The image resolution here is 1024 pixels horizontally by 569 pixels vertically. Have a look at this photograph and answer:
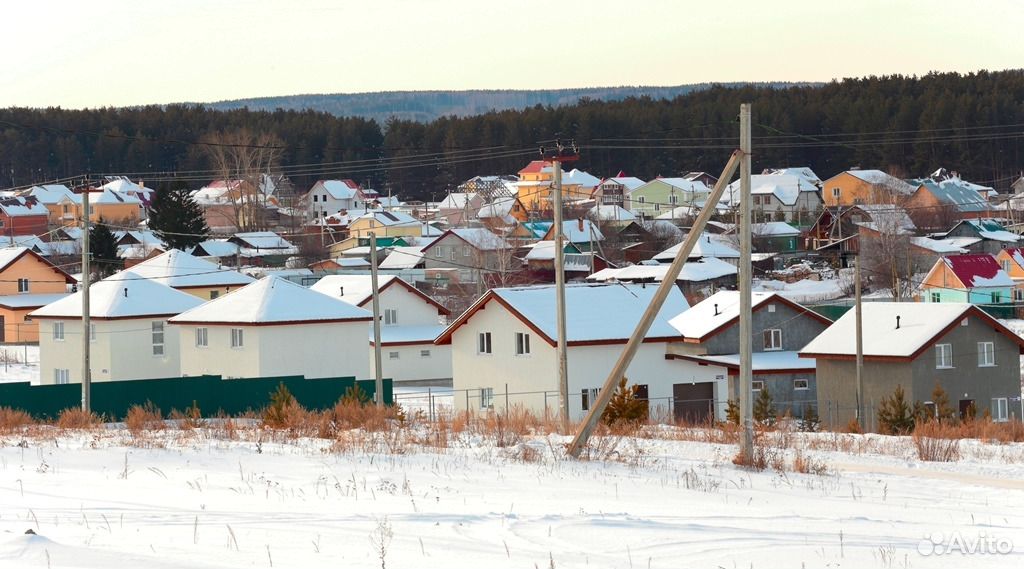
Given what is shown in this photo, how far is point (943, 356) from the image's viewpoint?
4088 centimetres

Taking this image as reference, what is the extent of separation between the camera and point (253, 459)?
14.7 meters

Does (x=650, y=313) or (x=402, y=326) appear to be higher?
(x=650, y=313)

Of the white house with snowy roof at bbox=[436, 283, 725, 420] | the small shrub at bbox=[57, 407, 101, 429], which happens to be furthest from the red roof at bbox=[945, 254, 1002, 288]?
the small shrub at bbox=[57, 407, 101, 429]

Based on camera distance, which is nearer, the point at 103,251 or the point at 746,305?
the point at 746,305

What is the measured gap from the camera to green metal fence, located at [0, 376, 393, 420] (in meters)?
34.8

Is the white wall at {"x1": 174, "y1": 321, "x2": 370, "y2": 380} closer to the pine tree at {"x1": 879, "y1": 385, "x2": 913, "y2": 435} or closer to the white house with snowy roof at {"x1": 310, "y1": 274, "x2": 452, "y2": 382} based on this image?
the white house with snowy roof at {"x1": 310, "y1": 274, "x2": 452, "y2": 382}

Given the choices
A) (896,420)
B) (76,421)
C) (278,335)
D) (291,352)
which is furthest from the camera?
(291,352)

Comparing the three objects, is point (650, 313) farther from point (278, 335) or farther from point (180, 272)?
point (180, 272)

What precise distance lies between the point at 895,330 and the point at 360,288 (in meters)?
22.9

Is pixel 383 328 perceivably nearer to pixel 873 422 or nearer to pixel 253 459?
pixel 873 422

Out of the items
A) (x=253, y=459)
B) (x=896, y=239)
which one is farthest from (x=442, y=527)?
(x=896, y=239)

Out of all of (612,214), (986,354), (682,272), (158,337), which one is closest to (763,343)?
(986,354)

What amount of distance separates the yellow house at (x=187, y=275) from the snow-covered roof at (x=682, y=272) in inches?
792

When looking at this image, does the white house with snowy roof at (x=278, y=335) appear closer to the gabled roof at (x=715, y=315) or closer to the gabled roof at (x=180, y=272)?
the gabled roof at (x=715, y=315)
